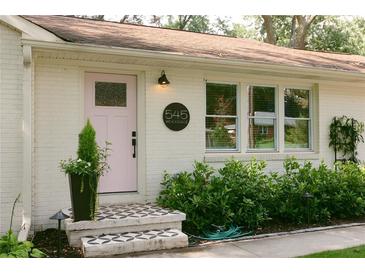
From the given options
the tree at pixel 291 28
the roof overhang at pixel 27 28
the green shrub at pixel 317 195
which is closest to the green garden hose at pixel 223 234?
the green shrub at pixel 317 195

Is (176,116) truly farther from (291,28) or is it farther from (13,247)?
(291,28)

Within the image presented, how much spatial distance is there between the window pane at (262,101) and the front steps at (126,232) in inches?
129

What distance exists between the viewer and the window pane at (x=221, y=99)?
7863mm

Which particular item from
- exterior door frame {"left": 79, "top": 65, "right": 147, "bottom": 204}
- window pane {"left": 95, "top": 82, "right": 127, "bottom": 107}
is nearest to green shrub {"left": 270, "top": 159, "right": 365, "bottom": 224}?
exterior door frame {"left": 79, "top": 65, "right": 147, "bottom": 204}

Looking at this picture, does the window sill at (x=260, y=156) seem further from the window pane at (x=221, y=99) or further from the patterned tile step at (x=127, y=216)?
the patterned tile step at (x=127, y=216)

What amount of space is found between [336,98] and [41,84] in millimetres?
6647

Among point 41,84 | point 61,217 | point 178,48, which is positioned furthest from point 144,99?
point 61,217

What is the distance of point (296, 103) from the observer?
8828mm

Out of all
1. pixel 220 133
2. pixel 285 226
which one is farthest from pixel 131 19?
pixel 285 226

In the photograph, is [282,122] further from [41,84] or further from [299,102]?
[41,84]

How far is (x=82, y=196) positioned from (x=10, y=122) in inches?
70.1

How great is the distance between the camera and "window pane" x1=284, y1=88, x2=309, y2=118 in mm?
8695

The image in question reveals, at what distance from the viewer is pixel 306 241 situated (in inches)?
229

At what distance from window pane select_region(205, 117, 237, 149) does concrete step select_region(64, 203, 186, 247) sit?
2039mm
